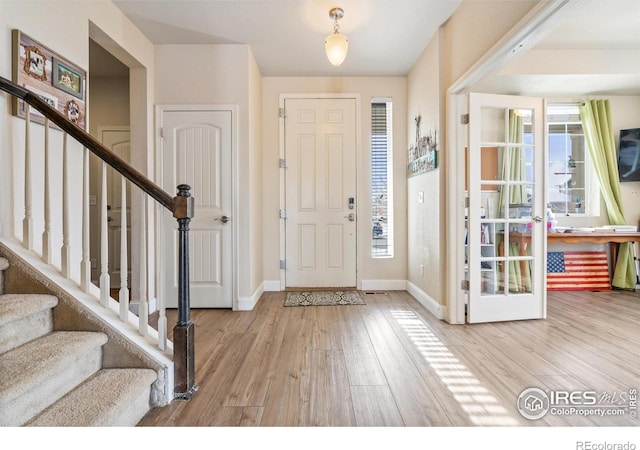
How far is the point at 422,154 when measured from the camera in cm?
342

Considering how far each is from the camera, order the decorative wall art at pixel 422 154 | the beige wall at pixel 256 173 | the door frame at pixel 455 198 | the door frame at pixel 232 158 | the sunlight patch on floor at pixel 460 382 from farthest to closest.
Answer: the beige wall at pixel 256 173 < the door frame at pixel 232 158 < the decorative wall art at pixel 422 154 < the door frame at pixel 455 198 < the sunlight patch on floor at pixel 460 382

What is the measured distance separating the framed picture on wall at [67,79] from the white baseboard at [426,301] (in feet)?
10.9

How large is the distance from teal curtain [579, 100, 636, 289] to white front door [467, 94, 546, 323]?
1.90 metres

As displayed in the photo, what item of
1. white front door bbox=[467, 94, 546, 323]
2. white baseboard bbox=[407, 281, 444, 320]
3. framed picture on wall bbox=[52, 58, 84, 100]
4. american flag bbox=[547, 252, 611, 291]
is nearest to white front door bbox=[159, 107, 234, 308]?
framed picture on wall bbox=[52, 58, 84, 100]

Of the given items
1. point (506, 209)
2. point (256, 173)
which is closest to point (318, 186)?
point (256, 173)

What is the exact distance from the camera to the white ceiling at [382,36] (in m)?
2.65

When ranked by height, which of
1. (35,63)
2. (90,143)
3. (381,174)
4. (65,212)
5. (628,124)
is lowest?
(65,212)

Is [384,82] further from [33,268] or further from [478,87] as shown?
[33,268]

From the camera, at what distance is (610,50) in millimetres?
3525

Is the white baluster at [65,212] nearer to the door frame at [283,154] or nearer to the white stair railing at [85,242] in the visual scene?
the white stair railing at [85,242]

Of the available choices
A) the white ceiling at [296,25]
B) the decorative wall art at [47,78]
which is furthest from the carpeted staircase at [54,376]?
the white ceiling at [296,25]

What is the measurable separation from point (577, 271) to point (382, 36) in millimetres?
3763

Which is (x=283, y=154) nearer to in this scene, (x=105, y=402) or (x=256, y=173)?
(x=256, y=173)

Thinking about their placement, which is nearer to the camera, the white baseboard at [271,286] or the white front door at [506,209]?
the white front door at [506,209]
